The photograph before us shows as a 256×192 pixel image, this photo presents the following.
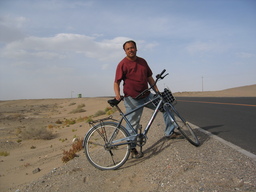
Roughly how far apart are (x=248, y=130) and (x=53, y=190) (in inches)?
228

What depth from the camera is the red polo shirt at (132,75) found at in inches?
205

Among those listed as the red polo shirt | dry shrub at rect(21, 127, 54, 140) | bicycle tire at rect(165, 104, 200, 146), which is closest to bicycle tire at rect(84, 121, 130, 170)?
the red polo shirt

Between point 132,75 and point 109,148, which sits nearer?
point 109,148

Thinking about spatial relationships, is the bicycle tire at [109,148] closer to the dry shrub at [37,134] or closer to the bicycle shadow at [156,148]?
the bicycle shadow at [156,148]

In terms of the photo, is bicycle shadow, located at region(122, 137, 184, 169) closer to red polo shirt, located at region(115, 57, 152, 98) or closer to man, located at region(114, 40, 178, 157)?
man, located at region(114, 40, 178, 157)

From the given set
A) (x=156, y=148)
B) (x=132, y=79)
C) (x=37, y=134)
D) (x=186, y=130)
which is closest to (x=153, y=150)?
(x=156, y=148)

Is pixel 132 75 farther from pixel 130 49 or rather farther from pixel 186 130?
pixel 186 130

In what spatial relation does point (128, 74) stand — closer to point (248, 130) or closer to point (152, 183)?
point (152, 183)

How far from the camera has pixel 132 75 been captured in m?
5.24

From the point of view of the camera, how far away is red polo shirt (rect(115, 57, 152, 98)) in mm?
5199

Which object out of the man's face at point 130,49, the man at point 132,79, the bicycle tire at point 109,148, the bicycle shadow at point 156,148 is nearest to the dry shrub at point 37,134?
the bicycle shadow at point 156,148

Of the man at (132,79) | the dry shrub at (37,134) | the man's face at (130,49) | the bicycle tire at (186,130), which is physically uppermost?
the man's face at (130,49)

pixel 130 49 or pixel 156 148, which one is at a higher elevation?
pixel 130 49

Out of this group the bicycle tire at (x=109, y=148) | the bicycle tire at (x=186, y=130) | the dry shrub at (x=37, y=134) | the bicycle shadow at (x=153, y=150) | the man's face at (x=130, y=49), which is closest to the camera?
the bicycle tire at (x=109, y=148)
